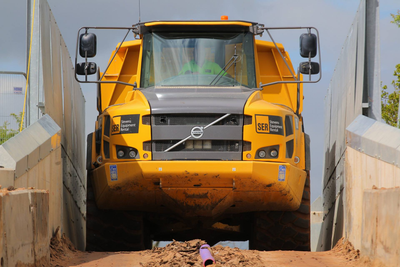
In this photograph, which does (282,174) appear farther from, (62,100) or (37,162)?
(62,100)

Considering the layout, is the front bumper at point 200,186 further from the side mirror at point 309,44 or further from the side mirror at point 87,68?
the side mirror at point 309,44

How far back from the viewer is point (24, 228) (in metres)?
5.69

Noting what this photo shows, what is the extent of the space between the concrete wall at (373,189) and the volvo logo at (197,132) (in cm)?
216

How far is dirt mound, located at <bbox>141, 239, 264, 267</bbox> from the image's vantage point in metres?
6.66

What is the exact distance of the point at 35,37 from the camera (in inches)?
358

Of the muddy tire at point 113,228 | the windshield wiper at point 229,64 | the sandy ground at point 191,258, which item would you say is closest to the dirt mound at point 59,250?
the sandy ground at point 191,258

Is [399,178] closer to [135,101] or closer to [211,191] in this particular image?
[211,191]

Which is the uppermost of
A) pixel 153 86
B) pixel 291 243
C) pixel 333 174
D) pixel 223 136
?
pixel 153 86

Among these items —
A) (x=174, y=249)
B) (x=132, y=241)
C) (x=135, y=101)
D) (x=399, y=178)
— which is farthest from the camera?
(x=132, y=241)

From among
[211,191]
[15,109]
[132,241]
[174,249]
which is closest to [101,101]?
[15,109]

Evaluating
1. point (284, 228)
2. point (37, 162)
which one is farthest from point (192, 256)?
point (284, 228)

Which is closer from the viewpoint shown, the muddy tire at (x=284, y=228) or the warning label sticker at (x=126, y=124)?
the warning label sticker at (x=126, y=124)

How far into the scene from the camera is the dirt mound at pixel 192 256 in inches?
262

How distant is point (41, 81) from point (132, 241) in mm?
2744
